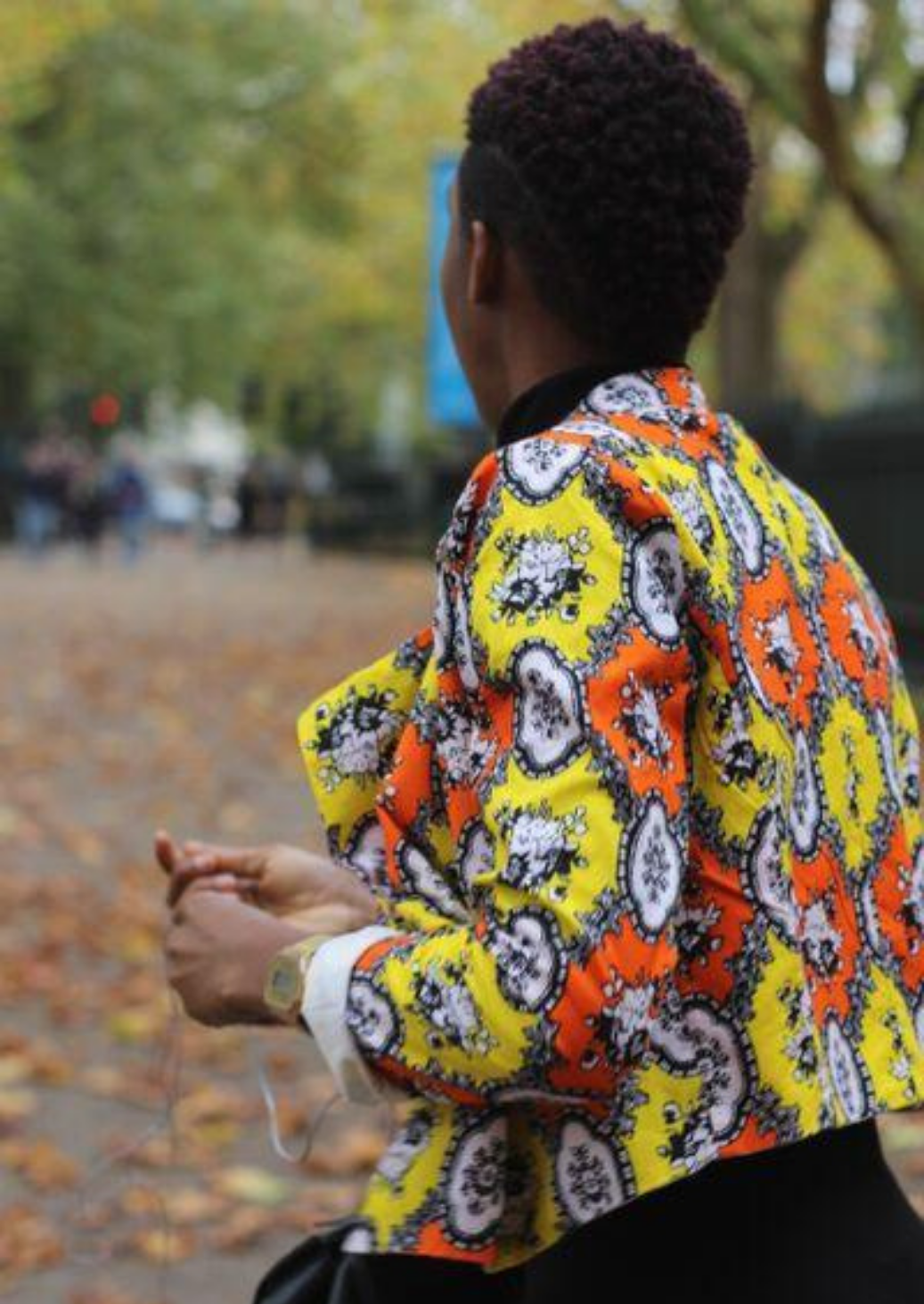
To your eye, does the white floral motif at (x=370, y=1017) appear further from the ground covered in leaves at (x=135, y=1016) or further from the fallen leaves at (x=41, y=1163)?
the fallen leaves at (x=41, y=1163)

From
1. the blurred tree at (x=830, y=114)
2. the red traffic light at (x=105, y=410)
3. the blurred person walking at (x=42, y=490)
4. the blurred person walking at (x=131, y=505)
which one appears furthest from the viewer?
the red traffic light at (x=105, y=410)

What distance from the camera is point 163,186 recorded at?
4834 centimetres

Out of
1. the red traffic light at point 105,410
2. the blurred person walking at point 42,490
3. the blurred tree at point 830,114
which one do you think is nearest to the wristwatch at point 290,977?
the blurred tree at point 830,114

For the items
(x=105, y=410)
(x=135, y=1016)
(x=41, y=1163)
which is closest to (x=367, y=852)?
(x=41, y=1163)

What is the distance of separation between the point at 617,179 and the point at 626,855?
0.53 metres

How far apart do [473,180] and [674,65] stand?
19cm

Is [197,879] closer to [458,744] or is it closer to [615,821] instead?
[458,744]

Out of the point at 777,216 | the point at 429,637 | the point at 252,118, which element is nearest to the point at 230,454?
the point at 252,118

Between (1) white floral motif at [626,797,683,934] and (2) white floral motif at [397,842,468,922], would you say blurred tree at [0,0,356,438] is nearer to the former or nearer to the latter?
(2) white floral motif at [397,842,468,922]

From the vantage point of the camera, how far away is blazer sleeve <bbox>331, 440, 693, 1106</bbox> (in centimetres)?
172

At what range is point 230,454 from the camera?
11781cm

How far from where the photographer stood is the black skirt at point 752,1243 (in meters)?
1.93

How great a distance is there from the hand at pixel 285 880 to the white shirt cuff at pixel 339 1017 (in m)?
0.35

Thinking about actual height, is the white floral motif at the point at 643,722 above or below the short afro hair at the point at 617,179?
below
